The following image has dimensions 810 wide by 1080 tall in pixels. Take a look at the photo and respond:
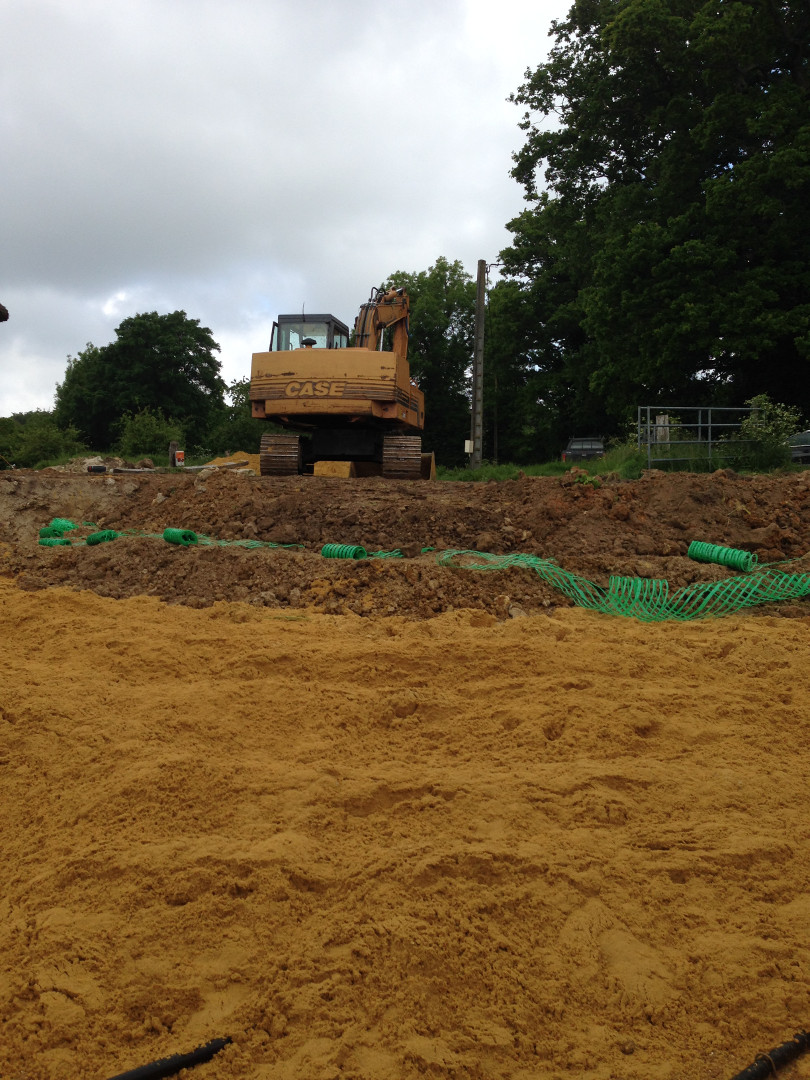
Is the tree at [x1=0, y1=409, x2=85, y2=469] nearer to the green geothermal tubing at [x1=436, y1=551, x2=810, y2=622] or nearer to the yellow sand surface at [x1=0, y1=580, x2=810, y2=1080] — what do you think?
the green geothermal tubing at [x1=436, y1=551, x2=810, y2=622]

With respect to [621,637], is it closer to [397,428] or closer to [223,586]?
[223,586]

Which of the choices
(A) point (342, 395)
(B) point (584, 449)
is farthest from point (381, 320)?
(B) point (584, 449)

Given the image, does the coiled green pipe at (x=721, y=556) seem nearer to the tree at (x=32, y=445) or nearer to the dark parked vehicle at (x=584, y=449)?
the dark parked vehicle at (x=584, y=449)

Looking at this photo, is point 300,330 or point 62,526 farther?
point 300,330

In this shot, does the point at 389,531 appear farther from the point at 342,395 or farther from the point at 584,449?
the point at 584,449

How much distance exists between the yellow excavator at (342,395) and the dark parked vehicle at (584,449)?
12575 mm

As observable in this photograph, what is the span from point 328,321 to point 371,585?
9.81 m

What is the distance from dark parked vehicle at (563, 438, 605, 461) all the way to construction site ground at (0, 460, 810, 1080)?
21548 mm

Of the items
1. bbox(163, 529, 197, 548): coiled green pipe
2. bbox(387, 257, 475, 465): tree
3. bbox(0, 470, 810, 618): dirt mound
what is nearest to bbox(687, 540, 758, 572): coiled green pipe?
bbox(0, 470, 810, 618): dirt mound

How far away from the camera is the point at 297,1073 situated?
1.86m

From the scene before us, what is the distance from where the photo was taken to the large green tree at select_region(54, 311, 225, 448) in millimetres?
42688

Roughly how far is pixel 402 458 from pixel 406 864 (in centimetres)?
1151

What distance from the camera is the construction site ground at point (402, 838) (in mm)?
2000

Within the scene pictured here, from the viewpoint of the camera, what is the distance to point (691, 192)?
19.7m
